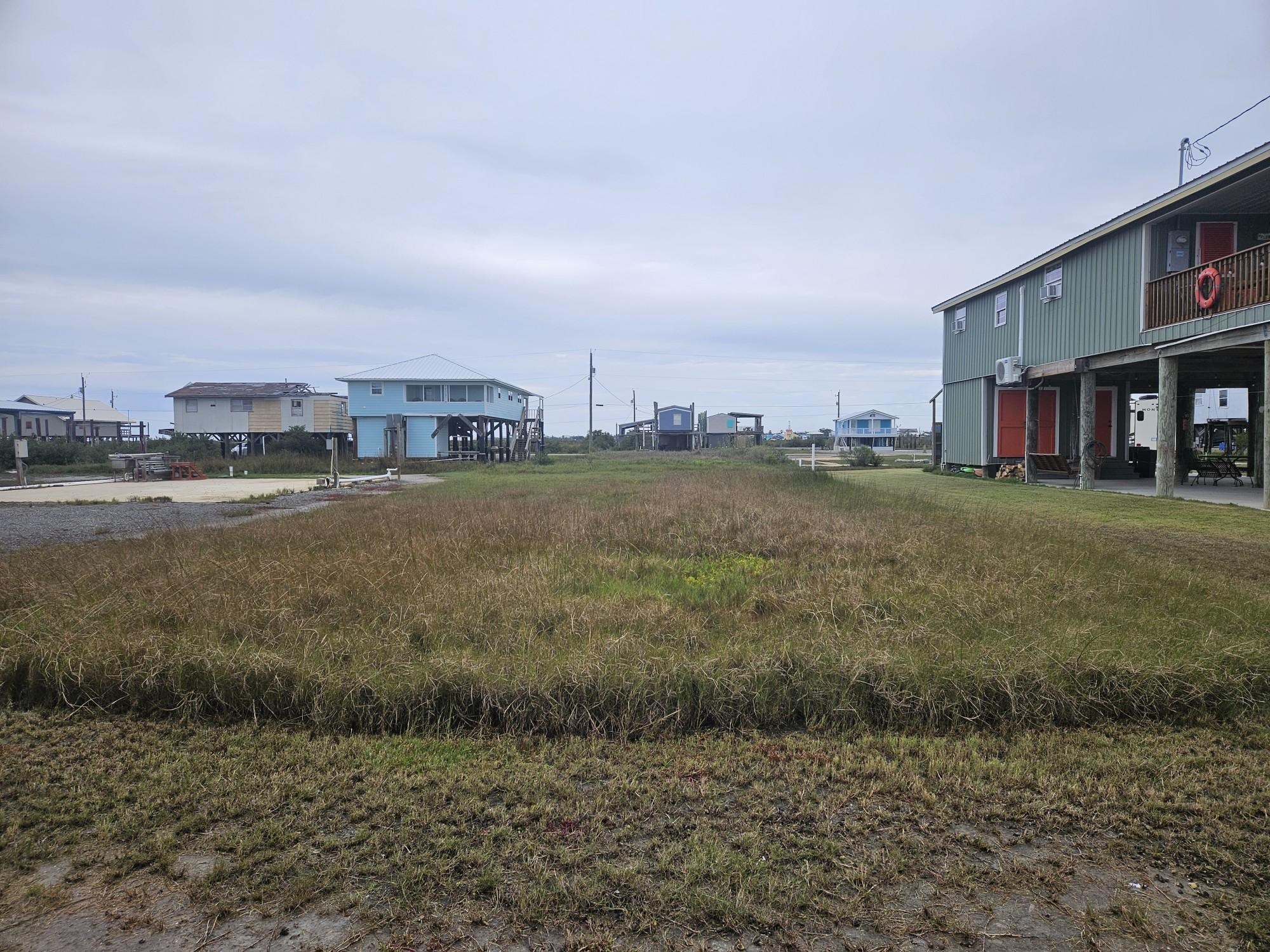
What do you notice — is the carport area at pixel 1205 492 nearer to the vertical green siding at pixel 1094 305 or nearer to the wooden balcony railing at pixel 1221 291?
the vertical green siding at pixel 1094 305

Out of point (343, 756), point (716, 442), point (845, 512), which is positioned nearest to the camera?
point (343, 756)

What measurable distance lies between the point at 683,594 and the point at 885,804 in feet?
10.5

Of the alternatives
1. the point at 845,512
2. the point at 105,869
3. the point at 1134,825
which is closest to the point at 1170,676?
the point at 1134,825

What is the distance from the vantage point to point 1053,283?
63.0ft

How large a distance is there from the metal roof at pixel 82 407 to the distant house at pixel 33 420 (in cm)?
148

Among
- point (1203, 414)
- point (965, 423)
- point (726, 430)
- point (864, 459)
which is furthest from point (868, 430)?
point (965, 423)

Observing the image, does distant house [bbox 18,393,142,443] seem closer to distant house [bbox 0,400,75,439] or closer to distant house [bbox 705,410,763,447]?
distant house [bbox 0,400,75,439]

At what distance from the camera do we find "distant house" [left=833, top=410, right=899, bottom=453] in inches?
3364

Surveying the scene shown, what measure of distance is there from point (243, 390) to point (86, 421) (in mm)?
30021

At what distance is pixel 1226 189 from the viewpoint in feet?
43.7

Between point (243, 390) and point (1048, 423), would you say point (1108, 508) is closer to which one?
point (1048, 423)

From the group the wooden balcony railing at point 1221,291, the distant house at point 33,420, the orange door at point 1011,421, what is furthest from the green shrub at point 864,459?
the distant house at point 33,420

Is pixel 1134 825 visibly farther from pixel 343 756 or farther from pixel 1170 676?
pixel 343 756

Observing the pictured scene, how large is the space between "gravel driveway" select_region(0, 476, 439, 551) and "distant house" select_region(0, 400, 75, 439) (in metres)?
48.9
